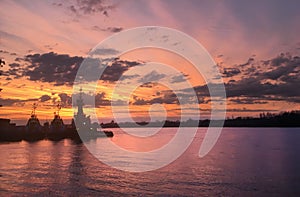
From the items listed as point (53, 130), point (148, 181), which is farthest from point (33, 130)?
point (148, 181)

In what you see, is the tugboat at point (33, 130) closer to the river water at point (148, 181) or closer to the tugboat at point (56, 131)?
the tugboat at point (56, 131)

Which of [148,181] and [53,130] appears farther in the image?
[53,130]

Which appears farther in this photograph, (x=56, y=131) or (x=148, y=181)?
(x=56, y=131)

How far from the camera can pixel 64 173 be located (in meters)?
47.6

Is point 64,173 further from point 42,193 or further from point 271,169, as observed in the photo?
point 271,169

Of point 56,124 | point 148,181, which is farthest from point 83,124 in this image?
point 148,181

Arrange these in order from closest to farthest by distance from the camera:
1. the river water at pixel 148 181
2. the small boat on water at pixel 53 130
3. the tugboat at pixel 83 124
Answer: the river water at pixel 148 181
the small boat on water at pixel 53 130
the tugboat at pixel 83 124

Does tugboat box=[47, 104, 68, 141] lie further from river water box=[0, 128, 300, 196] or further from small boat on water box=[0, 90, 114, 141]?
river water box=[0, 128, 300, 196]

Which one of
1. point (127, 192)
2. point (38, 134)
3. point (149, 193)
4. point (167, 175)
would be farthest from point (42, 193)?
point (38, 134)

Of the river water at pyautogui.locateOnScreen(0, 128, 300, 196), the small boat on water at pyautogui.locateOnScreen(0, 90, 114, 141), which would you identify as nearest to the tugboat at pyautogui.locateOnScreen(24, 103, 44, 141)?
the small boat on water at pyautogui.locateOnScreen(0, 90, 114, 141)

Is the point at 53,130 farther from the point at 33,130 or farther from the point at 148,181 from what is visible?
the point at 148,181

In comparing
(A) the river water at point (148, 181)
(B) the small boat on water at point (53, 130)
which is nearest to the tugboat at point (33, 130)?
(B) the small boat on water at point (53, 130)

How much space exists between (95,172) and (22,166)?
42.7 ft

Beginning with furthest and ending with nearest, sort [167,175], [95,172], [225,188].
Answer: [95,172]
[167,175]
[225,188]
